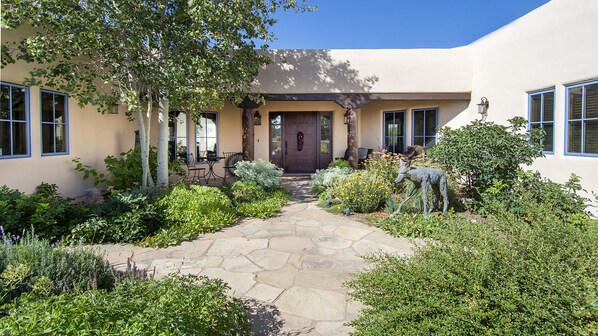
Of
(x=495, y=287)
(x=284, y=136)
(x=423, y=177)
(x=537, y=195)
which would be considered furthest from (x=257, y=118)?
(x=495, y=287)

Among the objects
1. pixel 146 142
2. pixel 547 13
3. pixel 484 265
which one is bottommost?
pixel 484 265

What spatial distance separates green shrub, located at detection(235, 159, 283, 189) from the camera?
7613 millimetres

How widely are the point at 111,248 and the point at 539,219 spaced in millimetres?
4421

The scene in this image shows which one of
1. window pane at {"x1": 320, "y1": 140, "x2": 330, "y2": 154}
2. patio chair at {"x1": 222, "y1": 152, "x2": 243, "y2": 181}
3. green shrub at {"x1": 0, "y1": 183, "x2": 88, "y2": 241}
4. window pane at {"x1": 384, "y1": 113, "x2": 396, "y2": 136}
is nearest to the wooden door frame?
window pane at {"x1": 320, "y1": 140, "x2": 330, "y2": 154}

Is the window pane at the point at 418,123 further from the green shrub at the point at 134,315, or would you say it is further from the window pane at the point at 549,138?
the green shrub at the point at 134,315

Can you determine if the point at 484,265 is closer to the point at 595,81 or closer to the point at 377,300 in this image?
the point at 377,300

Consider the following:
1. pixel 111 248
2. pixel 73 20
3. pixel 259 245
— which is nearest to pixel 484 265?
pixel 259 245

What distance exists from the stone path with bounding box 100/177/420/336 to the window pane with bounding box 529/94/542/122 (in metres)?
4.33

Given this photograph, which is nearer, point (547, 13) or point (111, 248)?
point (111, 248)

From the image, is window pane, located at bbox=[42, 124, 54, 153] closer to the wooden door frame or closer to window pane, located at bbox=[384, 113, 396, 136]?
the wooden door frame

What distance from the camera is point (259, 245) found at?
14.2ft

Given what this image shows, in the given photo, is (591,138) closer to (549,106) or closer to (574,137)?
(574,137)

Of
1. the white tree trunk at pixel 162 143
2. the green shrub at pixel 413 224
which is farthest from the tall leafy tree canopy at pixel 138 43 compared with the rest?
the green shrub at pixel 413 224

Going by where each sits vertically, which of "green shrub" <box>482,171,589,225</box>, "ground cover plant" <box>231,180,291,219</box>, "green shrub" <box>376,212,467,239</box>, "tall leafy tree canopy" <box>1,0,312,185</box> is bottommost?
"green shrub" <box>376,212,467,239</box>
